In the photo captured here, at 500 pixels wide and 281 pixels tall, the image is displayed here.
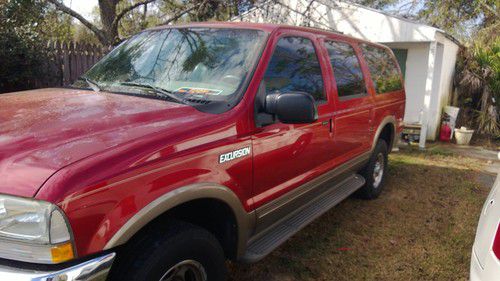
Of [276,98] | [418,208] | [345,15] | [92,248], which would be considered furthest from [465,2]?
[92,248]

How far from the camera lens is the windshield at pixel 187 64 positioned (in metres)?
2.84

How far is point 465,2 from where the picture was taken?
55.4 ft

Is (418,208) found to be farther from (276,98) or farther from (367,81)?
(276,98)

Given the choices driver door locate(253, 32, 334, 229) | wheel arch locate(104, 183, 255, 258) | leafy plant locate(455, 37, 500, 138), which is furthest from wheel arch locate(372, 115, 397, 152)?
leafy plant locate(455, 37, 500, 138)

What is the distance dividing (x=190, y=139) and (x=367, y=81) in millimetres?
3116

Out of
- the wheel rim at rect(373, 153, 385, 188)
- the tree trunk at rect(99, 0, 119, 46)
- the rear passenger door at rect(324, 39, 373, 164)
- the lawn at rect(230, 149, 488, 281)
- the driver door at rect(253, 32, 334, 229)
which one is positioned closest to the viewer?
the driver door at rect(253, 32, 334, 229)

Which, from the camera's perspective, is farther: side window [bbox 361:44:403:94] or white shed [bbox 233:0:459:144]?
white shed [bbox 233:0:459:144]

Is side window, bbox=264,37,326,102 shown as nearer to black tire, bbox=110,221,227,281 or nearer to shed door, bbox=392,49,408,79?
black tire, bbox=110,221,227,281

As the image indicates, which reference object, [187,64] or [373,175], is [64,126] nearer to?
[187,64]

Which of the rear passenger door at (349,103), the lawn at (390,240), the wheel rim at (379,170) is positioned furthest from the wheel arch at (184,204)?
the wheel rim at (379,170)

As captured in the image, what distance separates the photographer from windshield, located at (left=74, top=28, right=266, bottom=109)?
284 centimetres

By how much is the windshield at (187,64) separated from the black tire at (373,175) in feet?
8.87

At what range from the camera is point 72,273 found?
172 cm

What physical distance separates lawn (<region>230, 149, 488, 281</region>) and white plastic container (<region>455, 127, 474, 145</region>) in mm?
3944
